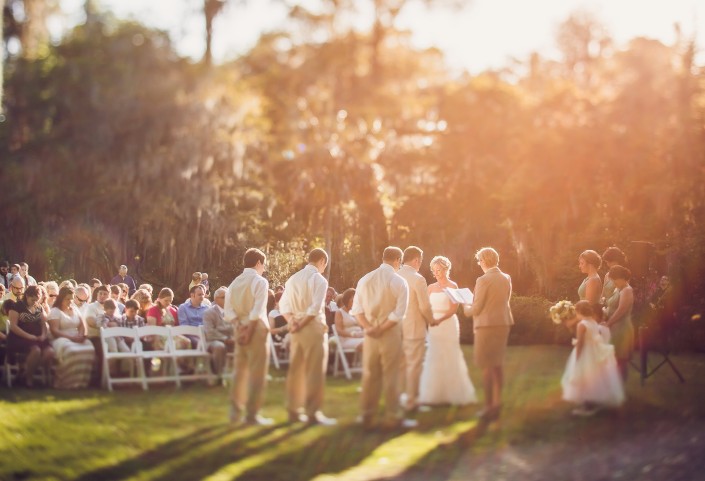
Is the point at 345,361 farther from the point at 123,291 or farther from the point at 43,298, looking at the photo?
the point at 123,291

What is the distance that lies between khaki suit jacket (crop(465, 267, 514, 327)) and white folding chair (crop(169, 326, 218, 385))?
177 inches

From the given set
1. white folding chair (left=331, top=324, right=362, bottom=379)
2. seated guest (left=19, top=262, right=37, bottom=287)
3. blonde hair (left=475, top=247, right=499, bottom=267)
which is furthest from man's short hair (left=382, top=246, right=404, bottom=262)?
seated guest (left=19, top=262, right=37, bottom=287)

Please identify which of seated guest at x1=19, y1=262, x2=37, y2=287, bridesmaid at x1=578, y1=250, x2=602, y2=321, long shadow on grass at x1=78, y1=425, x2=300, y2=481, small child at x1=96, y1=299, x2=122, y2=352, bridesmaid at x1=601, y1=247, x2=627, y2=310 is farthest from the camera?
small child at x1=96, y1=299, x2=122, y2=352

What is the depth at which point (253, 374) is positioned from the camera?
12164 millimetres

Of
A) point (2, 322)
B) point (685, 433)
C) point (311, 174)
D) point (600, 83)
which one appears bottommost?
point (685, 433)

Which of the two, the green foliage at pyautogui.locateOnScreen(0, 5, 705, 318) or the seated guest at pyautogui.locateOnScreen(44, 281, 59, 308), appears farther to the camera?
the seated guest at pyautogui.locateOnScreen(44, 281, 59, 308)

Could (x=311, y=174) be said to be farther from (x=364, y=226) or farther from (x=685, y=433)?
(x=685, y=433)

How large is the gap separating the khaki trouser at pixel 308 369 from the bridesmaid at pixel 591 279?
11.6 ft

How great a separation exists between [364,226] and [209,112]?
10.7 feet

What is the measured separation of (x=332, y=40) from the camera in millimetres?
11680

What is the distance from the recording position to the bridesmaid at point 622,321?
547 inches

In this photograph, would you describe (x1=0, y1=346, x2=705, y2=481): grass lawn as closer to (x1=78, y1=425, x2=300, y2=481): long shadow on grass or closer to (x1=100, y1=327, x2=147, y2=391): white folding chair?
(x1=78, y1=425, x2=300, y2=481): long shadow on grass

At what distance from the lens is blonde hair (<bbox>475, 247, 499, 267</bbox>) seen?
41.5ft

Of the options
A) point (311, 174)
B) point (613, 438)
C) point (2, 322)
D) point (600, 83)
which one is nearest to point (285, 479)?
point (311, 174)
